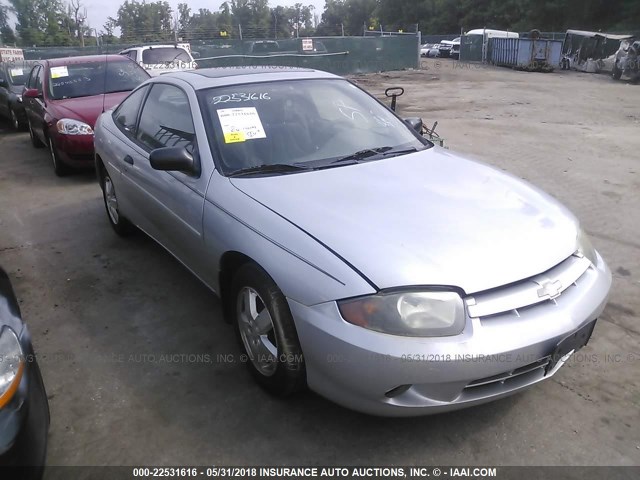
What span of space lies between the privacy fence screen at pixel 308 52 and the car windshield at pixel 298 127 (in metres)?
16.4

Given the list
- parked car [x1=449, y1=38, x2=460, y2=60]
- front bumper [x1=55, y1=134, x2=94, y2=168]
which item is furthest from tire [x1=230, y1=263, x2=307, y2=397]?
parked car [x1=449, y1=38, x2=460, y2=60]

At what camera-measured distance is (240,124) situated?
3.26 m

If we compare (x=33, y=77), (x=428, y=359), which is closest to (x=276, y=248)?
(x=428, y=359)

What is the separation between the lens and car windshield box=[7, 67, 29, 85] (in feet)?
38.7

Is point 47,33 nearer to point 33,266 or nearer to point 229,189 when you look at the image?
point 33,266

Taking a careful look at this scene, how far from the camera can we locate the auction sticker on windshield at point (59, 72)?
777 cm

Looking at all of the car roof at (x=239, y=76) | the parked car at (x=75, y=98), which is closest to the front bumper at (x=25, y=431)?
the car roof at (x=239, y=76)

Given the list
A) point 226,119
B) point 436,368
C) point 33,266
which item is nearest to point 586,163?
point 226,119

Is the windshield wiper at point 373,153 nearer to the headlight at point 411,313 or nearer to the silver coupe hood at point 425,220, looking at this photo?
the silver coupe hood at point 425,220

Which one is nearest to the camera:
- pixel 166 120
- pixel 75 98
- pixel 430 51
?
pixel 166 120

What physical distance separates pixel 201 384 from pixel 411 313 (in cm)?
137

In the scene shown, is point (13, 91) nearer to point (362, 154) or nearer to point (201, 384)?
point (362, 154)

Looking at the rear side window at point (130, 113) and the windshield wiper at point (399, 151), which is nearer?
the windshield wiper at point (399, 151)

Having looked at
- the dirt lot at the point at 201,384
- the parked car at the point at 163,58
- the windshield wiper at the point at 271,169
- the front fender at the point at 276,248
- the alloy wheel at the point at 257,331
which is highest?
the parked car at the point at 163,58
